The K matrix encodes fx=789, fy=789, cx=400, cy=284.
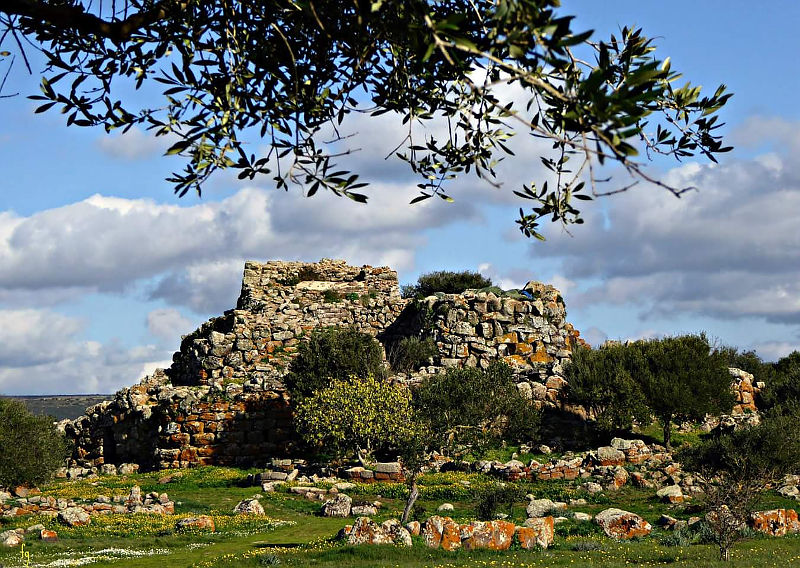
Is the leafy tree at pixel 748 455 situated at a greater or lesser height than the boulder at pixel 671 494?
greater

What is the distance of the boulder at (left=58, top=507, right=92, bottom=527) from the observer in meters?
24.2

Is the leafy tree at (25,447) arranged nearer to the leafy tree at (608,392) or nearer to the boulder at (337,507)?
the boulder at (337,507)

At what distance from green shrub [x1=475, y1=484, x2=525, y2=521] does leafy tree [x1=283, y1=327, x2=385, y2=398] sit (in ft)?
46.9

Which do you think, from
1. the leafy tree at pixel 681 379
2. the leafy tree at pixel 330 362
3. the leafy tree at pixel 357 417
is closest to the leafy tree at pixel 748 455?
the leafy tree at pixel 681 379

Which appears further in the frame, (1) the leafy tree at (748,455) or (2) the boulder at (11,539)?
(1) the leafy tree at (748,455)

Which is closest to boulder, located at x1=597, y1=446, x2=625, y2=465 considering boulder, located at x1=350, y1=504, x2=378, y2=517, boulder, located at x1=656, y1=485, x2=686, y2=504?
boulder, located at x1=656, y1=485, x2=686, y2=504

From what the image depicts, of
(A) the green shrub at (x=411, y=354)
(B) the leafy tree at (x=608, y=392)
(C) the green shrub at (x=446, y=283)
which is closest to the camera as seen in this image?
(B) the leafy tree at (x=608, y=392)

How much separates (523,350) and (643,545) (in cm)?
2837

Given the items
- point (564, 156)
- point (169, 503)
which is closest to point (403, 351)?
point (169, 503)

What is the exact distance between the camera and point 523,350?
48125 mm

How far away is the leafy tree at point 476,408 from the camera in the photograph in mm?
35844

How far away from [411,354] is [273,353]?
27.7ft

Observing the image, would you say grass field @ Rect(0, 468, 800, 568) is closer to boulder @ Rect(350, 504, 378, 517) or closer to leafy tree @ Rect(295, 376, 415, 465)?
boulder @ Rect(350, 504, 378, 517)

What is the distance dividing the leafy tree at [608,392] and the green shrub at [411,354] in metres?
8.93
